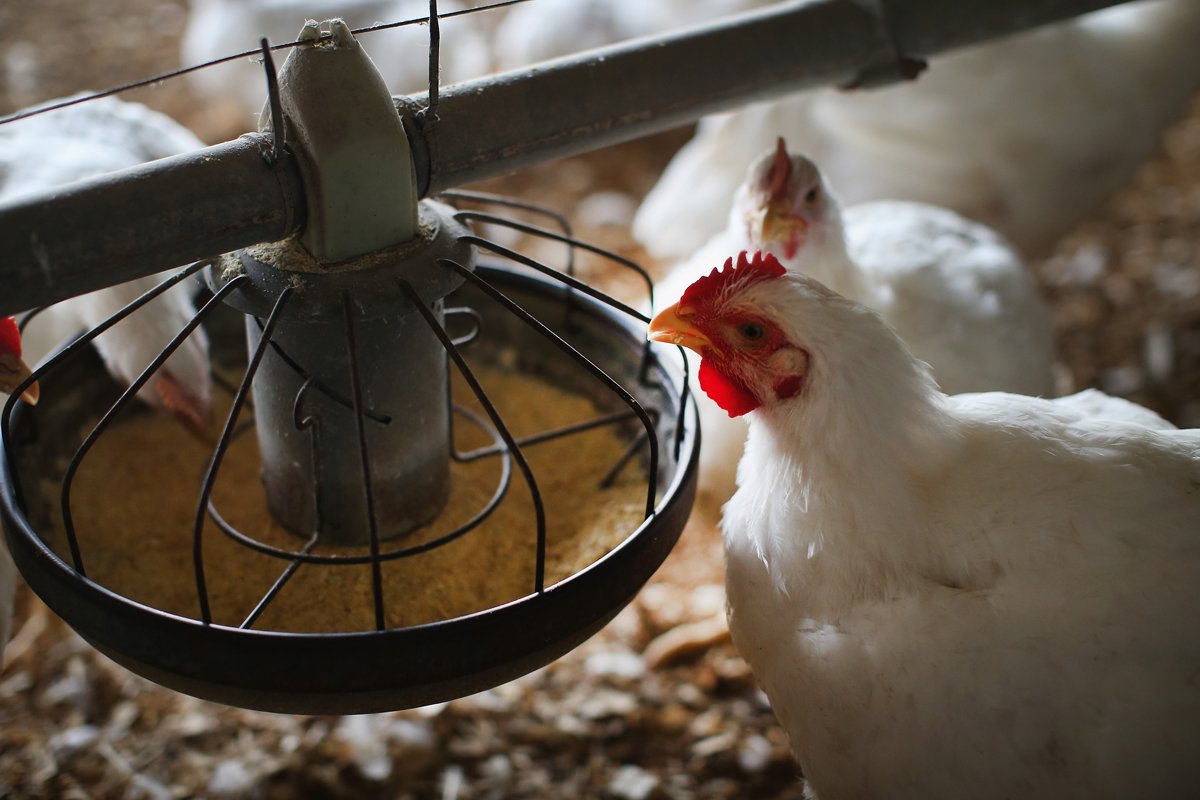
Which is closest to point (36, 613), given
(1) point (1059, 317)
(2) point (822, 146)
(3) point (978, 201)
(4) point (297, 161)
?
(4) point (297, 161)

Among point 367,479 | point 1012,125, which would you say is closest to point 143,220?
point 367,479


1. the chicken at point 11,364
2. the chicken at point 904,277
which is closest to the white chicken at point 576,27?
the chicken at point 904,277

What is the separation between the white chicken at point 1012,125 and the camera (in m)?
2.75

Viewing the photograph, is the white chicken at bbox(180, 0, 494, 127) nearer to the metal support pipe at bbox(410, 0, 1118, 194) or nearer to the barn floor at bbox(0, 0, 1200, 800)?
the metal support pipe at bbox(410, 0, 1118, 194)

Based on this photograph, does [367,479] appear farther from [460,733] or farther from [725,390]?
[460,733]

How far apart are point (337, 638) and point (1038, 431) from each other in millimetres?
935

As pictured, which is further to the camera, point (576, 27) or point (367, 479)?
point (576, 27)

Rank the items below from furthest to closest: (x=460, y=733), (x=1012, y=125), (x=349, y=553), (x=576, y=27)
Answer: (x=576, y=27)
(x=1012, y=125)
(x=460, y=733)
(x=349, y=553)

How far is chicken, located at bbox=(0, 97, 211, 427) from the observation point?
1.63m

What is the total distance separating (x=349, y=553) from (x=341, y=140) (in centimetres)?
62

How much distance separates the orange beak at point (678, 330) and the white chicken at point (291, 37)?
7.70 ft

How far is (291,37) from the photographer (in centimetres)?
344

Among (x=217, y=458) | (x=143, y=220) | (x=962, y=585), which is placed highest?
(x=143, y=220)

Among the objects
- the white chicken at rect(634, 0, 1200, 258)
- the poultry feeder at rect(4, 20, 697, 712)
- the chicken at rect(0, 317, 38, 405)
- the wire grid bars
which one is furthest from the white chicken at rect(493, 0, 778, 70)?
the chicken at rect(0, 317, 38, 405)
